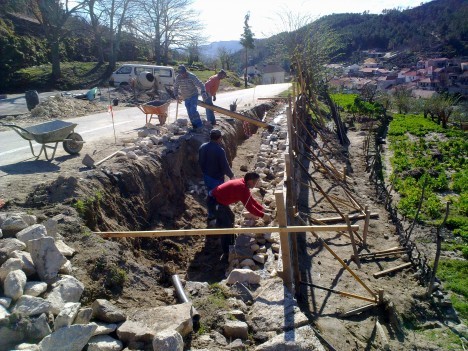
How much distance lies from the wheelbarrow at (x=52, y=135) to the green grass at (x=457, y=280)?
22.7 ft

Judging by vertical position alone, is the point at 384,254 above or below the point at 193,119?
below

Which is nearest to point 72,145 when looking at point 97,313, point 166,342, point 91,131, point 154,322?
point 91,131

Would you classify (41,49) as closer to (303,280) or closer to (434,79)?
(303,280)

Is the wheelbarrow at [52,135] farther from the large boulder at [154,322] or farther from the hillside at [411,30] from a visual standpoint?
the hillside at [411,30]

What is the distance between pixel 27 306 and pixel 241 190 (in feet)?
10.5

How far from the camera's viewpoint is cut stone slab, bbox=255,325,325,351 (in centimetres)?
346

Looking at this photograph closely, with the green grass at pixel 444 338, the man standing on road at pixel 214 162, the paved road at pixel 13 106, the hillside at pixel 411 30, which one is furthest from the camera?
the hillside at pixel 411 30

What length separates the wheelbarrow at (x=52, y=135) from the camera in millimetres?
6672

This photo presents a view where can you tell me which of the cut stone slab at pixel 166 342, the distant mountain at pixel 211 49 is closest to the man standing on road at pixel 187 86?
the cut stone slab at pixel 166 342

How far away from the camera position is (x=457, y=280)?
281 inches

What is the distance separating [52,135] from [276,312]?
484 cm

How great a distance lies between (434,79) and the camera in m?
67.1

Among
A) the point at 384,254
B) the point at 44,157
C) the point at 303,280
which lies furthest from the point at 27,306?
the point at 384,254

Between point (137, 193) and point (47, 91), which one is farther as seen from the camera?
point (47, 91)
